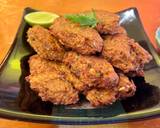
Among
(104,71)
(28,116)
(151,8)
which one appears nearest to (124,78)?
(104,71)

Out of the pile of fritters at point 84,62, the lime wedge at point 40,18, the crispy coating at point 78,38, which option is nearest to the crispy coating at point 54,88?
the pile of fritters at point 84,62

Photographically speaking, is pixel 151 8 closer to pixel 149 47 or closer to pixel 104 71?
pixel 149 47

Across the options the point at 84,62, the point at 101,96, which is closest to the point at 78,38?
the point at 84,62

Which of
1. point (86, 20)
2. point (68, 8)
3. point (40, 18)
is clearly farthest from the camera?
point (68, 8)

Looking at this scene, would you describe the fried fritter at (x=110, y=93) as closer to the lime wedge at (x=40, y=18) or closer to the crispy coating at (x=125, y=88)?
the crispy coating at (x=125, y=88)

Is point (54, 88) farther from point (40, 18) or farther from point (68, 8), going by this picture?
point (68, 8)

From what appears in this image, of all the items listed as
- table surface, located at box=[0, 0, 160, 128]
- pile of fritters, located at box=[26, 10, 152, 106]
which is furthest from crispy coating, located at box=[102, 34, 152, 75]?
table surface, located at box=[0, 0, 160, 128]

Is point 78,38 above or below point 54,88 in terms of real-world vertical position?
above
